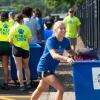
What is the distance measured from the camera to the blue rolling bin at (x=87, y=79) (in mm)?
7184

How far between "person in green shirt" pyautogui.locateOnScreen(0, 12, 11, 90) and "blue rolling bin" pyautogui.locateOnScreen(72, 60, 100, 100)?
161 inches

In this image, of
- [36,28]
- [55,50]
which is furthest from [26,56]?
[55,50]

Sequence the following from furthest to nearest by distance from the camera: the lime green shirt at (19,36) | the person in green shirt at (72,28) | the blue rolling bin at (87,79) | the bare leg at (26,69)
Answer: the person in green shirt at (72,28) < the bare leg at (26,69) < the lime green shirt at (19,36) < the blue rolling bin at (87,79)

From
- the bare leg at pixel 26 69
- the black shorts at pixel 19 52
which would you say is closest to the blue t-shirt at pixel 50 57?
the black shorts at pixel 19 52

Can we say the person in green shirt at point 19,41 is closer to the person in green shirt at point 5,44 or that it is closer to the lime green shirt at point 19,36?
the lime green shirt at point 19,36

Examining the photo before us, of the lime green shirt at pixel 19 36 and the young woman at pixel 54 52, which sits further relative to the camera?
the lime green shirt at pixel 19 36

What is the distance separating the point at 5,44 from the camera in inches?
440

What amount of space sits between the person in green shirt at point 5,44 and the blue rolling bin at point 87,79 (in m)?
4.10

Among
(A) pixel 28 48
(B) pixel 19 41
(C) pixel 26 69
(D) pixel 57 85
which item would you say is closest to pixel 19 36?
(B) pixel 19 41

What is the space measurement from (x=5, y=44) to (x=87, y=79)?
4.29 m

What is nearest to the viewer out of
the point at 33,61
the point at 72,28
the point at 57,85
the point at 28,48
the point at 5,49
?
the point at 57,85

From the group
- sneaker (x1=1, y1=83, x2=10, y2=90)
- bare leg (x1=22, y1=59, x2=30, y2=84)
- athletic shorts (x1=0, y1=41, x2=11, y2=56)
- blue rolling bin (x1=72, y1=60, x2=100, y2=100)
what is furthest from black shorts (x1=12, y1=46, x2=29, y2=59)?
blue rolling bin (x1=72, y1=60, x2=100, y2=100)

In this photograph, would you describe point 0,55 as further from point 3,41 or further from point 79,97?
point 79,97

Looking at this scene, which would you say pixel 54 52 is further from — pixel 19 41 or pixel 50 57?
pixel 19 41
